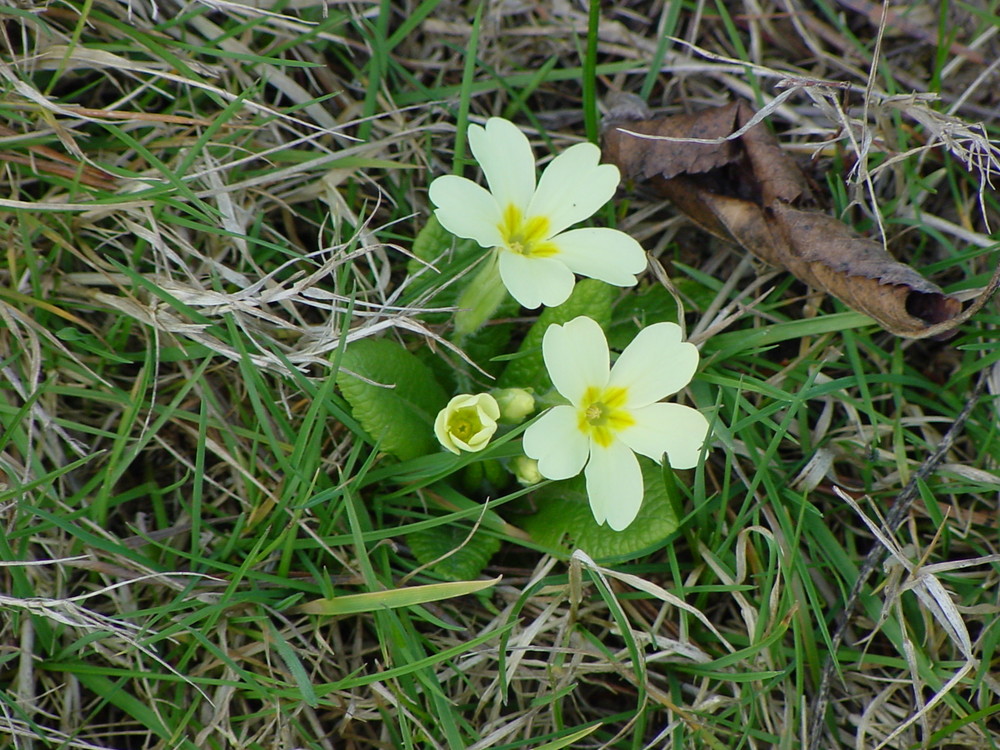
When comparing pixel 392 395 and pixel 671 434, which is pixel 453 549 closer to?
pixel 392 395

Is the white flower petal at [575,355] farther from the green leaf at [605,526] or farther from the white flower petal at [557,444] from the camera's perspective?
the green leaf at [605,526]

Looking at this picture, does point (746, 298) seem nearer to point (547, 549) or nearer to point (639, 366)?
point (639, 366)

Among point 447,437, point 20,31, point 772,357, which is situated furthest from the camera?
point 772,357

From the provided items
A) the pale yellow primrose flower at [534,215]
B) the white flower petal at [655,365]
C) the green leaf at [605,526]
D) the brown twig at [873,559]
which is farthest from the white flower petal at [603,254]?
the brown twig at [873,559]

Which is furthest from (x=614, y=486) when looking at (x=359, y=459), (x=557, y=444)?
(x=359, y=459)

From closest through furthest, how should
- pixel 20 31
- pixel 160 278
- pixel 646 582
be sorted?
pixel 646 582 < pixel 160 278 < pixel 20 31

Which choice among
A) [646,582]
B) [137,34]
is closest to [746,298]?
[646,582]

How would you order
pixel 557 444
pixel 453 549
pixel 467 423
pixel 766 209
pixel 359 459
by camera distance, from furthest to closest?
pixel 766 209, pixel 359 459, pixel 453 549, pixel 467 423, pixel 557 444
